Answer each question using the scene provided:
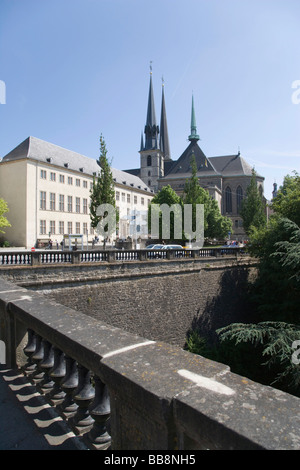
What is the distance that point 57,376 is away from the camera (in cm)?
259

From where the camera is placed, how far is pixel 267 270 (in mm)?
16359

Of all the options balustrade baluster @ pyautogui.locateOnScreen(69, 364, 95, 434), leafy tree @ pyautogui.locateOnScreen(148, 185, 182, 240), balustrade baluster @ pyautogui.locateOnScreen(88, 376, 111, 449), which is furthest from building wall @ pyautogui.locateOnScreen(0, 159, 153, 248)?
balustrade baluster @ pyautogui.locateOnScreen(88, 376, 111, 449)

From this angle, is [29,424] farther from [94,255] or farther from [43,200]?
[43,200]

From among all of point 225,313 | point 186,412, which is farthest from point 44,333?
point 225,313

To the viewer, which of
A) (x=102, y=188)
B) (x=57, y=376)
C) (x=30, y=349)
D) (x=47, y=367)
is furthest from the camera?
(x=102, y=188)

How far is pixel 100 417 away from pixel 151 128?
8617 centimetres

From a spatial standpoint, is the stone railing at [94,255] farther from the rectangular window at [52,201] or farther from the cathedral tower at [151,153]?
the cathedral tower at [151,153]

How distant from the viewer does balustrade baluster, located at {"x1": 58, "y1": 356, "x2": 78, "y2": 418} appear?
2386 millimetres

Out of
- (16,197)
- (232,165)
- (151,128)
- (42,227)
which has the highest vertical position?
(151,128)

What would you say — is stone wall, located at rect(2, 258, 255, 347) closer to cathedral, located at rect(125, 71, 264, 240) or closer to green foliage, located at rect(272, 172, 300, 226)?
green foliage, located at rect(272, 172, 300, 226)

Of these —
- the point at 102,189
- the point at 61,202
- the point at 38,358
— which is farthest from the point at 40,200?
the point at 38,358

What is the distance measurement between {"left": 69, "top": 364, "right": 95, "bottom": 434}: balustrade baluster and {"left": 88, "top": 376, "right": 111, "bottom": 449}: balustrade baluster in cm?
14

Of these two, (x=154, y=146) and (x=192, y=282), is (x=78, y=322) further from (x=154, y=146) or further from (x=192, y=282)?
(x=154, y=146)

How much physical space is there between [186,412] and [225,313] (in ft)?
62.5
